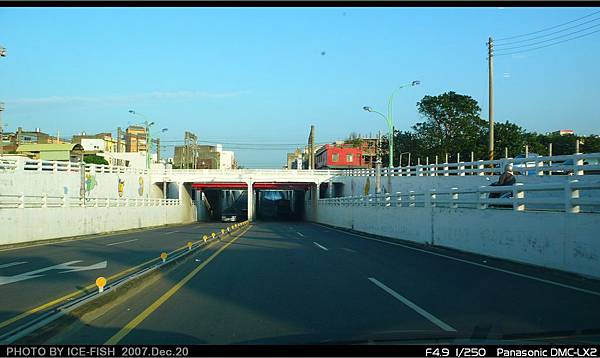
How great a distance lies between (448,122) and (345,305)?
54.4 meters

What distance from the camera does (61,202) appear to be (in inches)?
1145

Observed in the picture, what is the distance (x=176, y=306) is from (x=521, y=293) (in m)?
5.77

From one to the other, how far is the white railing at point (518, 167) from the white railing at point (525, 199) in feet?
2.83

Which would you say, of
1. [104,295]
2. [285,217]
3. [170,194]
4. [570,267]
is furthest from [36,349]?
[285,217]

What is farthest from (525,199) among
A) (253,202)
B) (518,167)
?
(253,202)

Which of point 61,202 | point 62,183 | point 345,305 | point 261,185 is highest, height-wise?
point 62,183

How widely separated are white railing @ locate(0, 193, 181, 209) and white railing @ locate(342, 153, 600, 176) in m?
19.3

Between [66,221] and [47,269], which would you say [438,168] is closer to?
[66,221]

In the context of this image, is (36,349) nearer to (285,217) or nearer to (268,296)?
(268,296)

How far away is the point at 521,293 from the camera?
9156 mm

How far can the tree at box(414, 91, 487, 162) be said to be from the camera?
5688 centimetres

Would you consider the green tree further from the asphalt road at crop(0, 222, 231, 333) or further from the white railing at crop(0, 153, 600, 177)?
the asphalt road at crop(0, 222, 231, 333)

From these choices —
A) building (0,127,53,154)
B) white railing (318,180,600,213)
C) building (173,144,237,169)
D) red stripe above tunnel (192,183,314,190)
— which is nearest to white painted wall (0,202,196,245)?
white railing (318,180,600,213)

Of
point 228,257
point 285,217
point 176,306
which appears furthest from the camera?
point 285,217
